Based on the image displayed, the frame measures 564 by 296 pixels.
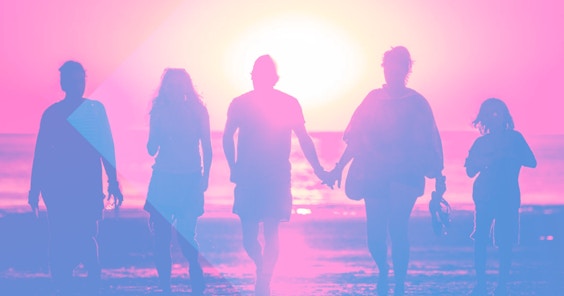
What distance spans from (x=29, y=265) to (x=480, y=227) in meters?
6.21

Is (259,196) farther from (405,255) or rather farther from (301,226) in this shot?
(301,226)

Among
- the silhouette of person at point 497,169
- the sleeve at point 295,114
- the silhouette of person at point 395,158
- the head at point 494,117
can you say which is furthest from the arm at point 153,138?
the head at point 494,117

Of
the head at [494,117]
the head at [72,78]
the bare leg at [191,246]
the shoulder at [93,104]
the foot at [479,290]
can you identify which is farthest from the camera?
the head at [494,117]

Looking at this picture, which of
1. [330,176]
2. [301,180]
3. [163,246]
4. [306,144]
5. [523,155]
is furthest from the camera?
[301,180]

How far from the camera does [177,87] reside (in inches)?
399

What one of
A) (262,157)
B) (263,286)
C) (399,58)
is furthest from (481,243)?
(262,157)

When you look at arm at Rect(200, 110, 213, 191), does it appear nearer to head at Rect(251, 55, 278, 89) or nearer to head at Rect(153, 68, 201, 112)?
head at Rect(153, 68, 201, 112)

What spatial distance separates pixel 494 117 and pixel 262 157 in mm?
2599

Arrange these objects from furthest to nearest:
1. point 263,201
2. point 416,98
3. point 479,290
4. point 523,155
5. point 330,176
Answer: point 523,155
point 330,176
point 479,290
point 263,201
point 416,98

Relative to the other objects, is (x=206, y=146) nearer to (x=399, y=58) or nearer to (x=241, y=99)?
(x=241, y=99)

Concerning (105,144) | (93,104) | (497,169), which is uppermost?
(93,104)

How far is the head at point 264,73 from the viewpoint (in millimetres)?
10078

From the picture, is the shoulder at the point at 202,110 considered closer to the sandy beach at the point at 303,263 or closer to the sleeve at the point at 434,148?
the sandy beach at the point at 303,263

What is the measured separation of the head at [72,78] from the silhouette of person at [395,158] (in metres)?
2.69
